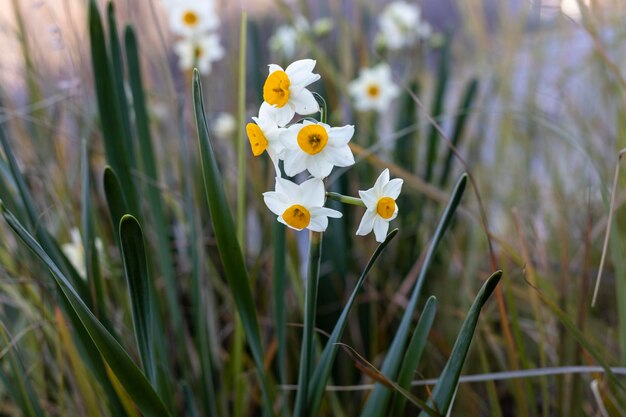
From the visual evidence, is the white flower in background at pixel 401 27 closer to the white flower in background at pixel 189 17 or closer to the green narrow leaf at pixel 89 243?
the white flower in background at pixel 189 17

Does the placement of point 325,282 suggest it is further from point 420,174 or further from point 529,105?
point 529,105

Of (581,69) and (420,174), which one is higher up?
(581,69)

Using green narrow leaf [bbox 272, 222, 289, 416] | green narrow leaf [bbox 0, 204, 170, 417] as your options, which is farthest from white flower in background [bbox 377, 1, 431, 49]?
green narrow leaf [bbox 0, 204, 170, 417]

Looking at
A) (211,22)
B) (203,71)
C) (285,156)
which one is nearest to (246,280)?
(285,156)

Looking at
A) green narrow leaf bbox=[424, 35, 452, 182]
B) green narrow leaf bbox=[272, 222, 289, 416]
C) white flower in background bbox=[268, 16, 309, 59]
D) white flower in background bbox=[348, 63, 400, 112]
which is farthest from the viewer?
white flower in background bbox=[268, 16, 309, 59]

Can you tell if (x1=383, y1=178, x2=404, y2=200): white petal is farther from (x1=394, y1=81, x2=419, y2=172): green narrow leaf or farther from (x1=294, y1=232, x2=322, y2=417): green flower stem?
(x1=394, y1=81, x2=419, y2=172): green narrow leaf

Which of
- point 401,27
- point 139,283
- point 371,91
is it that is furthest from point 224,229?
point 401,27
